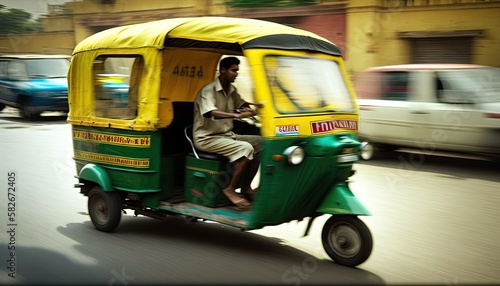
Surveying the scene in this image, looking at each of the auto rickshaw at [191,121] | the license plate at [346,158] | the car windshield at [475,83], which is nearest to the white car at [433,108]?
the car windshield at [475,83]

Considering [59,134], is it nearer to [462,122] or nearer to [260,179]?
[462,122]

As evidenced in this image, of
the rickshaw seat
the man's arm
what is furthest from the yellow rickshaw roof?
the rickshaw seat

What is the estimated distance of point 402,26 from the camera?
50.3 feet

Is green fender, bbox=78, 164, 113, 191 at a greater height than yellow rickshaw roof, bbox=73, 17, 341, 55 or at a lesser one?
lesser

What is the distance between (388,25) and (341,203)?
1230 cm

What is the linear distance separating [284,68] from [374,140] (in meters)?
5.57

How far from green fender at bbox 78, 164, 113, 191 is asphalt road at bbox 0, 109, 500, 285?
1.58ft

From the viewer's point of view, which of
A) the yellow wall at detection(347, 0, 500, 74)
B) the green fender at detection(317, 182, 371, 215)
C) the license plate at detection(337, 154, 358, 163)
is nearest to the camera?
the green fender at detection(317, 182, 371, 215)

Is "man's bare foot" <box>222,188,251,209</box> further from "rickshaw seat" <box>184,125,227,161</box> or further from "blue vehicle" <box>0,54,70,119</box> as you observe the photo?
"blue vehicle" <box>0,54,70,119</box>

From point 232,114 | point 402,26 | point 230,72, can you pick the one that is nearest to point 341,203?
point 232,114

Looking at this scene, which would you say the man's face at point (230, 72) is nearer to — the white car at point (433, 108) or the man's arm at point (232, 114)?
the man's arm at point (232, 114)

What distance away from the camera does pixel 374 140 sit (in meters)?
9.81

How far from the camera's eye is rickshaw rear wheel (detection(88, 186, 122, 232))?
213 inches

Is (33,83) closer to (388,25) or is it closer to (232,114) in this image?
(388,25)
